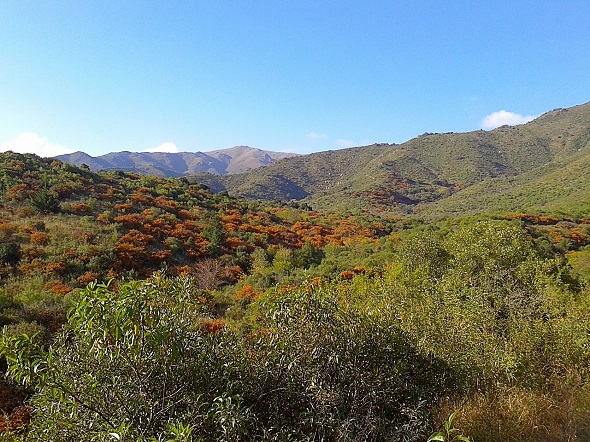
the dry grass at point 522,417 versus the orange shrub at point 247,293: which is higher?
the dry grass at point 522,417

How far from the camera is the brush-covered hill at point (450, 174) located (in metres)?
64.0

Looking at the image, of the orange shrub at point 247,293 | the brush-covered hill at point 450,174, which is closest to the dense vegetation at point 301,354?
the orange shrub at point 247,293

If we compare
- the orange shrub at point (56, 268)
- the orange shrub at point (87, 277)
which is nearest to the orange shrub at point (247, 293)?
the orange shrub at point (87, 277)

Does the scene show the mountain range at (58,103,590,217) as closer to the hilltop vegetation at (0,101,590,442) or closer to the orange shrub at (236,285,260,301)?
the hilltop vegetation at (0,101,590,442)

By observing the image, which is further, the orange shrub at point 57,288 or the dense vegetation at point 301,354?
the orange shrub at point 57,288

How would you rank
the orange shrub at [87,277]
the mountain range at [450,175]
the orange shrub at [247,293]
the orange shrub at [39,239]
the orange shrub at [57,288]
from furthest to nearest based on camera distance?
the mountain range at [450,175], the orange shrub at [39,239], the orange shrub at [247,293], the orange shrub at [87,277], the orange shrub at [57,288]

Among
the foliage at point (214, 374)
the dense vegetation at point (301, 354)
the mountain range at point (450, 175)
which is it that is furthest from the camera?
the mountain range at point (450, 175)

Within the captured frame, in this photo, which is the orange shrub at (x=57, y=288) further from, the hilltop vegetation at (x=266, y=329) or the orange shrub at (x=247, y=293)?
the orange shrub at (x=247, y=293)

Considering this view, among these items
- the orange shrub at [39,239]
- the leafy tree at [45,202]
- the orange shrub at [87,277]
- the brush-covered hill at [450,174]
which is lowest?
the orange shrub at [87,277]

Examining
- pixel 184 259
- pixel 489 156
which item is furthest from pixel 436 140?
pixel 184 259

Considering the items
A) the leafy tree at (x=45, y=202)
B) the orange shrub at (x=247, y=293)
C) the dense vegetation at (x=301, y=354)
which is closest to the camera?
the dense vegetation at (x=301, y=354)

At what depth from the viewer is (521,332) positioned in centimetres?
934

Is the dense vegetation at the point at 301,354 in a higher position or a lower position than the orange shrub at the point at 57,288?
higher

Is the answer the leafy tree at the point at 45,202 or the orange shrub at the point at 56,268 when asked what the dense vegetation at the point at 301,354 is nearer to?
the orange shrub at the point at 56,268
